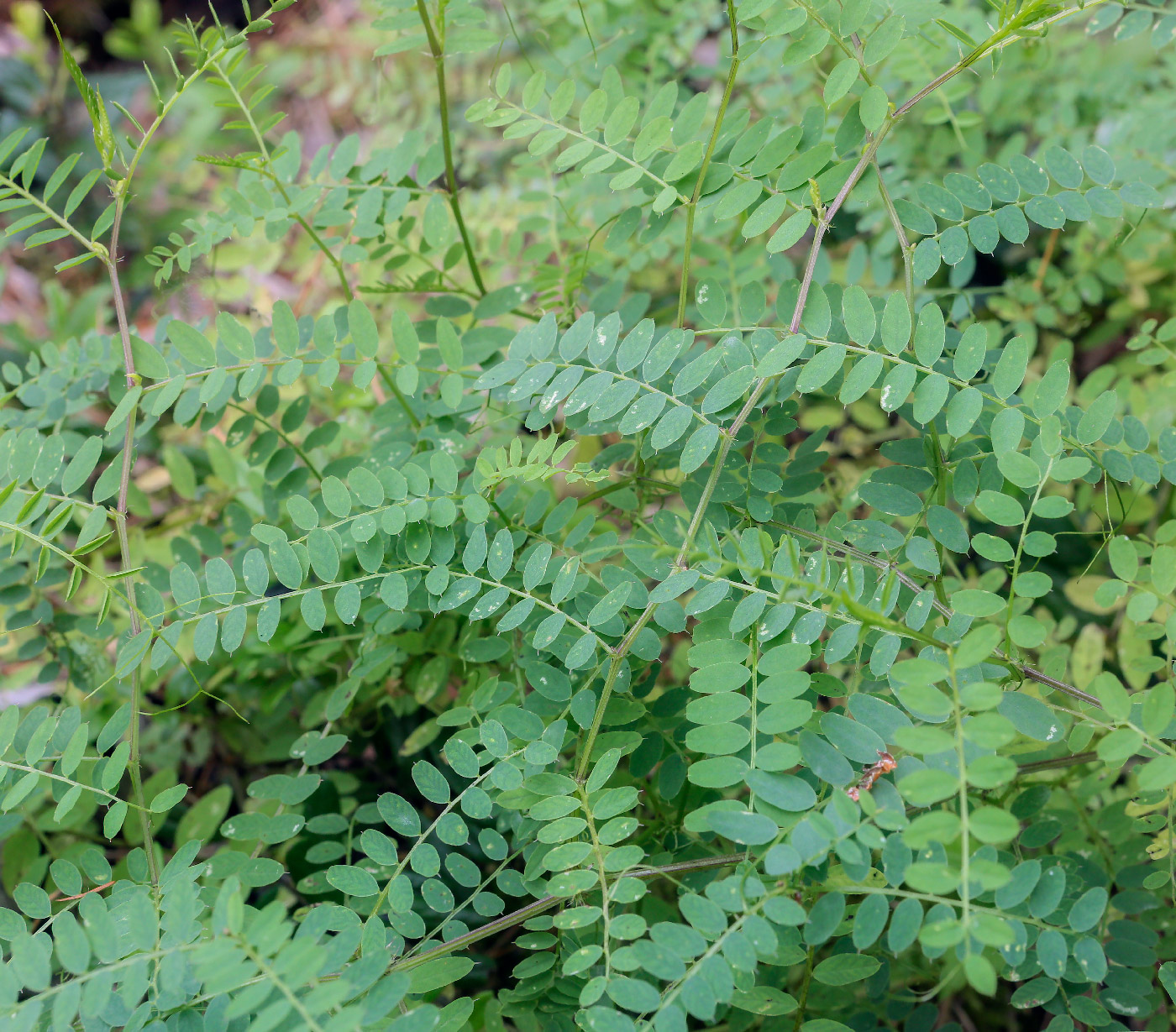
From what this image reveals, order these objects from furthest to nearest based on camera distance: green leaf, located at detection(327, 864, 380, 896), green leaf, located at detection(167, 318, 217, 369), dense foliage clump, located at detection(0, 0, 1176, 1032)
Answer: green leaf, located at detection(167, 318, 217, 369), green leaf, located at detection(327, 864, 380, 896), dense foliage clump, located at detection(0, 0, 1176, 1032)

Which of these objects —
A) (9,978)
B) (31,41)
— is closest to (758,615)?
(9,978)

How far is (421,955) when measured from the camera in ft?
2.66

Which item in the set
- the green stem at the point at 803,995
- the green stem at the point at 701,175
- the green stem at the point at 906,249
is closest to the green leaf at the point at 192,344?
the green stem at the point at 701,175

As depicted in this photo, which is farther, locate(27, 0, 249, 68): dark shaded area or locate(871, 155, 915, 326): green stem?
locate(27, 0, 249, 68): dark shaded area

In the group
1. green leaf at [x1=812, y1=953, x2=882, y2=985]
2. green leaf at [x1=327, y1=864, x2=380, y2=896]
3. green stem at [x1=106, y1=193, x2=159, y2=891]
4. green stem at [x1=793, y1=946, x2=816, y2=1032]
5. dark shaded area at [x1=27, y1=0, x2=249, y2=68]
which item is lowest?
green stem at [x1=793, y1=946, x2=816, y2=1032]

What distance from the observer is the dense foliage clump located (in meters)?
0.71

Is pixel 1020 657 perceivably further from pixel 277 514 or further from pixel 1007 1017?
pixel 277 514

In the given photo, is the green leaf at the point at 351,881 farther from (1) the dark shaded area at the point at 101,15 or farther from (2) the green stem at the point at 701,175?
(1) the dark shaded area at the point at 101,15

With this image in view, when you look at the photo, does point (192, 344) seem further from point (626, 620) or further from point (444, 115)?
point (626, 620)

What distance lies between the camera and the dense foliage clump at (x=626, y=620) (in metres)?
0.71

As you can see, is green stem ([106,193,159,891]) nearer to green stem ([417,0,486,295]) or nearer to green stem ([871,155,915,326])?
green stem ([417,0,486,295])

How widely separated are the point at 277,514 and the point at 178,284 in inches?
16.8

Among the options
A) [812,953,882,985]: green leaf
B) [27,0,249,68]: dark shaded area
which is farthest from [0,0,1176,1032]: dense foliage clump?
[27,0,249,68]: dark shaded area

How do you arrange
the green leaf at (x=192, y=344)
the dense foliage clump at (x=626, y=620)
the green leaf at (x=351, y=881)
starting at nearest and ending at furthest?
the dense foliage clump at (x=626, y=620)
the green leaf at (x=351, y=881)
the green leaf at (x=192, y=344)
